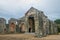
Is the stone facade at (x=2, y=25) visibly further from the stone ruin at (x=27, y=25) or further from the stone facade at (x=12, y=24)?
the stone facade at (x=12, y=24)

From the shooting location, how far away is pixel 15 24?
4731 cm

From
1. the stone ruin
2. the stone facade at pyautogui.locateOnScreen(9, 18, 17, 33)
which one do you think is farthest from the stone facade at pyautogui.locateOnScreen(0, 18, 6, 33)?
the stone facade at pyautogui.locateOnScreen(9, 18, 17, 33)

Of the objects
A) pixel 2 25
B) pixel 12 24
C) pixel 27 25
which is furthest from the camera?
pixel 12 24

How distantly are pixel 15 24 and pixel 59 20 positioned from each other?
33635 millimetres

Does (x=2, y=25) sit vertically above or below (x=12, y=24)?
below

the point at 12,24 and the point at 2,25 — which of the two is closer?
the point at 2,25

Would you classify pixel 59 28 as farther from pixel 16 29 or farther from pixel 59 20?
pixel 59 20

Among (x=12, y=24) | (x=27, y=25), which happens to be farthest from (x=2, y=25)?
(x=27, y=25)

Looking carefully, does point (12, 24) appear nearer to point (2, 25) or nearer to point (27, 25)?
point (2, 25)

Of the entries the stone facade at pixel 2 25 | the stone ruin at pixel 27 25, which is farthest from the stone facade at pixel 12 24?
the stone facade at pixel 2 25

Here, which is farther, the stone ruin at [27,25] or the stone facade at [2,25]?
the stone facade at [2,25]

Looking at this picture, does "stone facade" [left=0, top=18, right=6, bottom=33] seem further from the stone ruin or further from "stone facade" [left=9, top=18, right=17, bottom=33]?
"stone facade" [left=9, top=18, right=17, bottom=33]

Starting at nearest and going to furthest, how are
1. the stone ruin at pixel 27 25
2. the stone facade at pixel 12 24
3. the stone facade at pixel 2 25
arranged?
the stone ruin at pixel 27 25 → the stone facade at pixel 2 25 → the stone facade at pixel 12 24

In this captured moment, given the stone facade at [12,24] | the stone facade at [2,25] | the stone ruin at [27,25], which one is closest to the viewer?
the stone ruin at [27,25]
